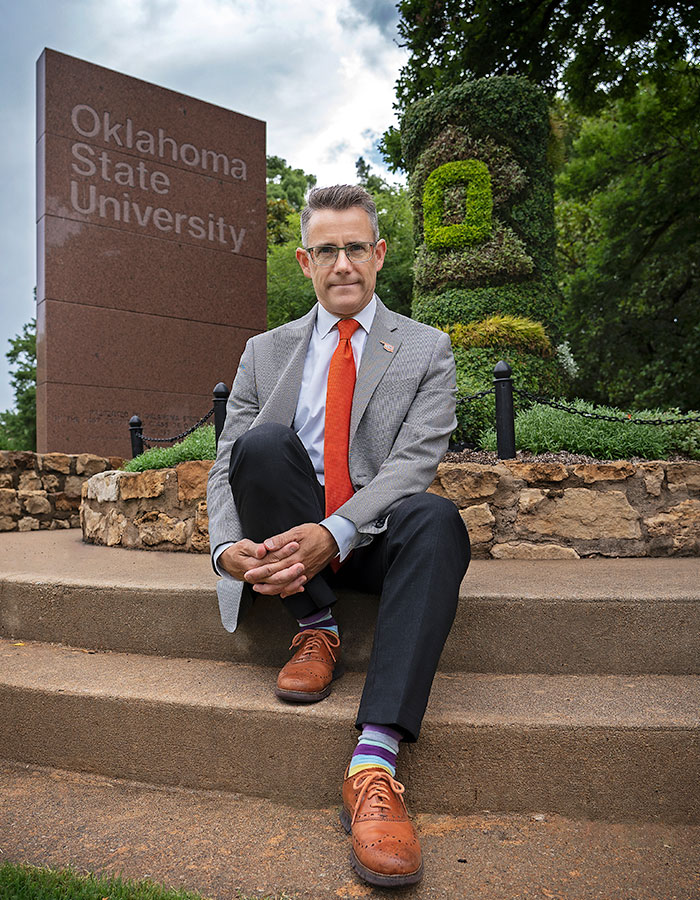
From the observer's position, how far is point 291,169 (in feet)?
99.4

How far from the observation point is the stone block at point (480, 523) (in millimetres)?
3795

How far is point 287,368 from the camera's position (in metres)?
2.42

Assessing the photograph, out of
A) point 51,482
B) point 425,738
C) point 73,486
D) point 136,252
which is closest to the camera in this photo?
point 425,738

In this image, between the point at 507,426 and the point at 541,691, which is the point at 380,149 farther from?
the point at 541,691

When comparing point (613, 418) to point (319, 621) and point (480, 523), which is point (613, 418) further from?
point (319, 621)

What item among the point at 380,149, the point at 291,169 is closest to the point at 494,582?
the point at 380,149

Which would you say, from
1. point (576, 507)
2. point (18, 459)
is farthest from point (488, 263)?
point (18, 459)

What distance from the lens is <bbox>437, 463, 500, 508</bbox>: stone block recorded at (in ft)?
12.5

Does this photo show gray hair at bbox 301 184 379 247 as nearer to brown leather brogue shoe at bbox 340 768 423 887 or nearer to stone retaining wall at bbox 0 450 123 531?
brown leather brogue shoe at bbox 340 768 423 887

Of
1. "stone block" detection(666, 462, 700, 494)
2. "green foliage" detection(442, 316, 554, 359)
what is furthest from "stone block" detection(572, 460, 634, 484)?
"green foliage" detection(442, 316, 554, 359)

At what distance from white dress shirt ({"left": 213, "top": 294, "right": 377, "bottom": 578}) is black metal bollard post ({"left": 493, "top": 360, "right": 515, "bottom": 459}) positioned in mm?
1843

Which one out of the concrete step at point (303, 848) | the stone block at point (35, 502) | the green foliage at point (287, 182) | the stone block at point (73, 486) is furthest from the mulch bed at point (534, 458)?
the green foliage at point (287, 182)

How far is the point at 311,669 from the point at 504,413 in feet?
8.21

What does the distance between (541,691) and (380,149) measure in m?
12.3
